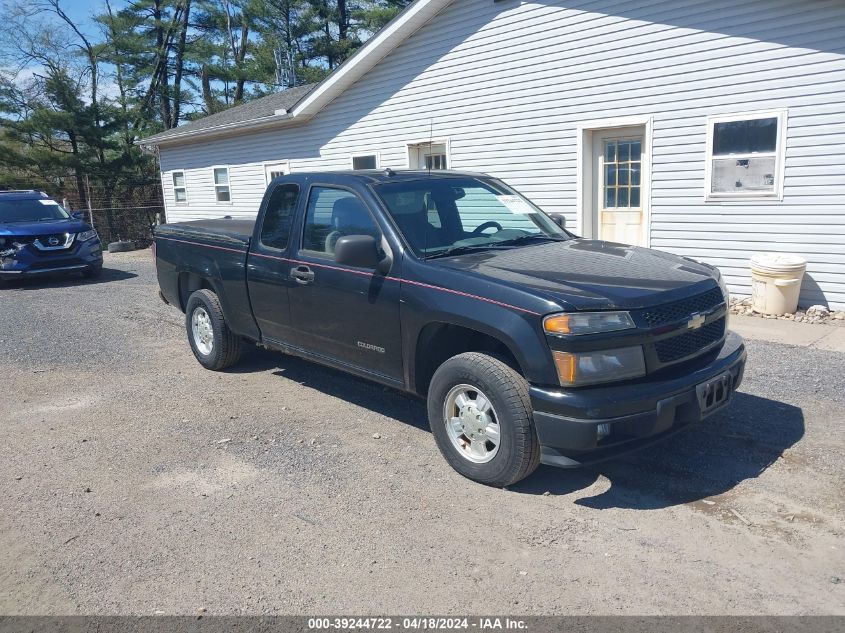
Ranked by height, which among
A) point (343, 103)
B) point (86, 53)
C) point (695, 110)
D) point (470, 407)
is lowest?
point (470, 407)

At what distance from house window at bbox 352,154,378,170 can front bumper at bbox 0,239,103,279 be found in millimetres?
5567

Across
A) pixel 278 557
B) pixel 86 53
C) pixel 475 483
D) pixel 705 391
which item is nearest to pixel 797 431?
pixel 705 391

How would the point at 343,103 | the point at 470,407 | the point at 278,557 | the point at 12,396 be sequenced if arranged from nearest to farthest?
1. the point at 278,557
2. the point at 470,407
3. the point at 12,396
4. the point at 343,103

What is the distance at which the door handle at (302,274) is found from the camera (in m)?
5.05

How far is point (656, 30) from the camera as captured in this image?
9422 millimetres

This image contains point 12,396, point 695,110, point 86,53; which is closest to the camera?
point 12,396

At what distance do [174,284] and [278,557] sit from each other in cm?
441

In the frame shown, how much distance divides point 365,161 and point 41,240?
647 cm

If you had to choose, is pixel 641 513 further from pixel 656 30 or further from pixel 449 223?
pixel 656 30

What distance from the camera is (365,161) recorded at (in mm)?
14625

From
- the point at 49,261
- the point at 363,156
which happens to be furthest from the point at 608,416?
the point at 49,261

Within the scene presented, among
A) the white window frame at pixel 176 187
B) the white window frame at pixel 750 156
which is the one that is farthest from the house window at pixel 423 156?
the white window frame at pixel 176 187

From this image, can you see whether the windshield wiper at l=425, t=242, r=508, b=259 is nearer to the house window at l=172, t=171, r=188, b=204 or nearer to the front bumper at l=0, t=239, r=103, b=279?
the front bumper at l=0, t=239, r=103, b=279

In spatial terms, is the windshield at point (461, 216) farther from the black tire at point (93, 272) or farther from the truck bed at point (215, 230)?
the black tire at point (93, 272)
